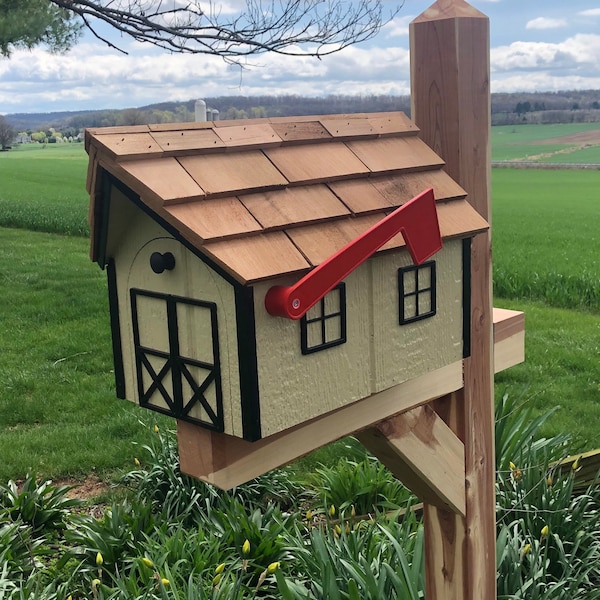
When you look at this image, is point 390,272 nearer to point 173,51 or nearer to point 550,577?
point 550,577

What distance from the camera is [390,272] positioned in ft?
4.36

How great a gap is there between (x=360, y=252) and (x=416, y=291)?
0.29 metres

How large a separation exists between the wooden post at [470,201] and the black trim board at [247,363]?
726mm

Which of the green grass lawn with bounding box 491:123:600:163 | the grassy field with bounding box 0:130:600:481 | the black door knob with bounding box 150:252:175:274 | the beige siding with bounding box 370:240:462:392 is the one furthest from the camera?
the green grass lawn with bounding box 491:123:600:163

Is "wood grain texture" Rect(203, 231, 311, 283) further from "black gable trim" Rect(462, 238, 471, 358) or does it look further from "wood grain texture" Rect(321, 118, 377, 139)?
"black gable trim" Rect(462, 238, 471, 358)

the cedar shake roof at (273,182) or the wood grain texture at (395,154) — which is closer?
the cedar shake roof at (273,182)

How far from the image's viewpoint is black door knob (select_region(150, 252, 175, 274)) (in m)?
1.17

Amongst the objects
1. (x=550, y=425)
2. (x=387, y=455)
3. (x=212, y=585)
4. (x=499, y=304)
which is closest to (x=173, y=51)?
(x=499, y=304)

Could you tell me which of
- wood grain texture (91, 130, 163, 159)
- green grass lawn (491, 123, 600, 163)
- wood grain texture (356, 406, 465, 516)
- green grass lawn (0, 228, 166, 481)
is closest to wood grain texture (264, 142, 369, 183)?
wood grain texture (91, 130, 163, 159)

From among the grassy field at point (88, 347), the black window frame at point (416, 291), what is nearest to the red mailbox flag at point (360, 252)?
the black window frame at point (416, 291)

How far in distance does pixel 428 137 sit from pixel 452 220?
284 mm

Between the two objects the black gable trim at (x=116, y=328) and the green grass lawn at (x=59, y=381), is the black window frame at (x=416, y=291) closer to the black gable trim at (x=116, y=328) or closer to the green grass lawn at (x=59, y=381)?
the black gable trim at (x=116, y=328)

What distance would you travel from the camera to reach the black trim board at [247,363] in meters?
1.08

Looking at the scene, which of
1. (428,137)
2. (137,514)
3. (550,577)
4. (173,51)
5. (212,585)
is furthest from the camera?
(173,51)
